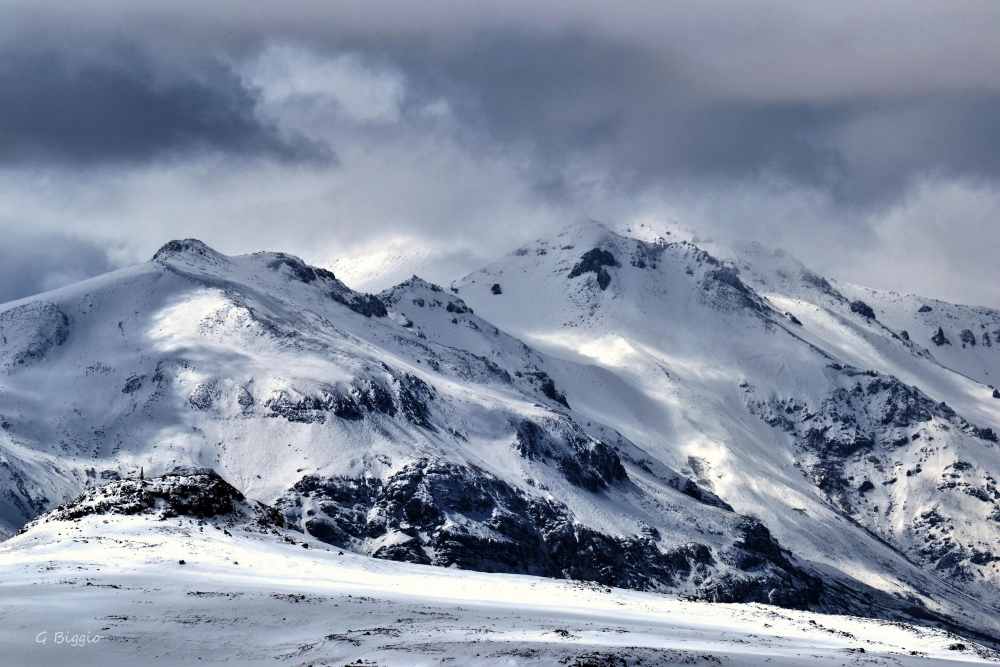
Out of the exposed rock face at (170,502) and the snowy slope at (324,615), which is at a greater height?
the exposed rock face at (170,502)

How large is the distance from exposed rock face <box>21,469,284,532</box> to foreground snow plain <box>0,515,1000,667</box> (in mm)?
2762

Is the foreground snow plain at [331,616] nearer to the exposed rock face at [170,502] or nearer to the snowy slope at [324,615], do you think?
the snowy slope at [324,615]

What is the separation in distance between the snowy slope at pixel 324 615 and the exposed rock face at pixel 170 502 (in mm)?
785

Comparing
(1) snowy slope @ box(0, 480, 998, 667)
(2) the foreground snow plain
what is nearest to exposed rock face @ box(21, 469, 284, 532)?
(1) snowy slope @ box(0, 480, 998, 667)

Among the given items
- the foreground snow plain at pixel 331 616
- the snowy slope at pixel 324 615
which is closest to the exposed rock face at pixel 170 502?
the snowy slope at pixel 324 615

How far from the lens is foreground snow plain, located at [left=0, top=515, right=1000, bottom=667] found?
158 feet

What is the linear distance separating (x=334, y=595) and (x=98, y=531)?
2228cm

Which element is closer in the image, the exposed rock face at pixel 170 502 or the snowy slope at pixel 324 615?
the snowy slope at pixel 324 615

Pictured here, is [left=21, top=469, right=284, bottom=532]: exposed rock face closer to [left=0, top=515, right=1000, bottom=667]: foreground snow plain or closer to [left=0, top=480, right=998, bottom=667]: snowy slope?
[left=0, top=480, right=998, bottom=667]: snowy slope

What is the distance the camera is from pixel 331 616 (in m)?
57.4

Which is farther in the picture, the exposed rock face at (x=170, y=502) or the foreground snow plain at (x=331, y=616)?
the exposed rock face at (x=170, y=502)

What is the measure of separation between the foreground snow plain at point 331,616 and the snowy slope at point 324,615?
130mm

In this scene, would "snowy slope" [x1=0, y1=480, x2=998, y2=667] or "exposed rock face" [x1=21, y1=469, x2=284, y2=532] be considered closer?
"snowy slope" [x1=0, y1=480, x2=998, y2=667]

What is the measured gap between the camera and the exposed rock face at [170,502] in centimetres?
8762
